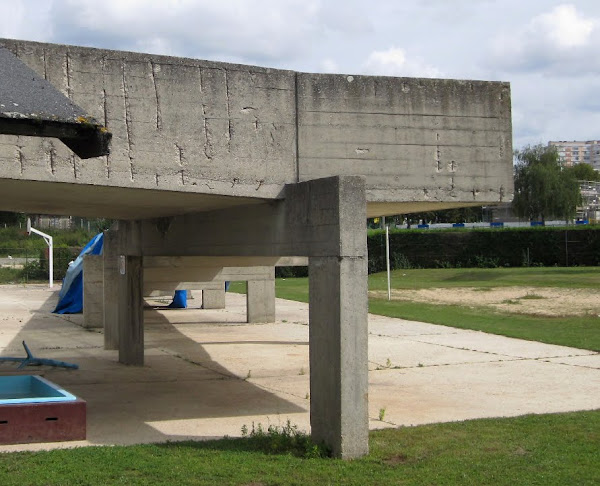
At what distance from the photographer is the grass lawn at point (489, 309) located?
56.1 feet

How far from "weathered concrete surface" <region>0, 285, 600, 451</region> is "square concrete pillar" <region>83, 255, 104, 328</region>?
390 millimetres

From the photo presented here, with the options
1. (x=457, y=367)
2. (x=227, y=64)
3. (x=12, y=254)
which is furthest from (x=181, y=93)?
(x=12, y=254)

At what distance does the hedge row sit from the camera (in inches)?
1647

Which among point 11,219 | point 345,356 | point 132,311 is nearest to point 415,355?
point 132,311

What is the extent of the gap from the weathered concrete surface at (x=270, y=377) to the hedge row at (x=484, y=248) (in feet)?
73.0

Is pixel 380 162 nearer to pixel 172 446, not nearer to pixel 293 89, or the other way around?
pixel 293 89

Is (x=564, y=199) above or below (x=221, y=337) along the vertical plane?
above

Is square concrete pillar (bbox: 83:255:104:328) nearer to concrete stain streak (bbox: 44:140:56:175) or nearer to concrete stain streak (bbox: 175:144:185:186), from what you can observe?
concrete stain streak (bbox: 175:144:185:186)

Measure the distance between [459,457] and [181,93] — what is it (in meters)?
4.12

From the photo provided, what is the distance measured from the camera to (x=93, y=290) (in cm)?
1969

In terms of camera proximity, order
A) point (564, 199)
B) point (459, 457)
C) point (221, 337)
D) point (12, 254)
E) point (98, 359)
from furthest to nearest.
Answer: point (564, 199), point (12, 254), point (221, 337), point (98, 359), point (459, 457)

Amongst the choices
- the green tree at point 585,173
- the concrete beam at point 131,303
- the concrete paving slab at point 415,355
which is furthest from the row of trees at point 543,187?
the concrete beam at point 131,303

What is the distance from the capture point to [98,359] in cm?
1448

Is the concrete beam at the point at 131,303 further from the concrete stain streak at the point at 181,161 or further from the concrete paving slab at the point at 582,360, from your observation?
the concrete paving slab at the point at 582,360
